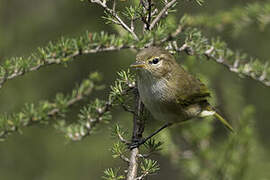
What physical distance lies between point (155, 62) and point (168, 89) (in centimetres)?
46

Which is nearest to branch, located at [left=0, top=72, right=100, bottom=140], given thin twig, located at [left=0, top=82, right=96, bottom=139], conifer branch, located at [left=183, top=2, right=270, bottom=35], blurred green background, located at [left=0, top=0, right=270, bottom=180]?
thin twig, located at [left=0, top=82, right=96, bottom=139]

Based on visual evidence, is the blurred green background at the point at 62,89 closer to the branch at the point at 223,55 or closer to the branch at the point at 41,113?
the branch at the point at 223,55

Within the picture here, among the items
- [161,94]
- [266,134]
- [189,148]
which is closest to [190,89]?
[161,94]

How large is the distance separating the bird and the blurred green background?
2.57 ft

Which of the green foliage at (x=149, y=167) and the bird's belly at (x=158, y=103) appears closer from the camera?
the green foliage at (x=149, y=167)

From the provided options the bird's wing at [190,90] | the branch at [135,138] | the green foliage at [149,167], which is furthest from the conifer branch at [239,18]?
the green foliage at [149,167]

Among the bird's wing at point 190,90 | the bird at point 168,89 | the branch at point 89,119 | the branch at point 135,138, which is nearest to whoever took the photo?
the branch at point 89,119

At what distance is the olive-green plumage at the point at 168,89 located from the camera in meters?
3.28

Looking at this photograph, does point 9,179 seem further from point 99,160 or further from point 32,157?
point 99,160

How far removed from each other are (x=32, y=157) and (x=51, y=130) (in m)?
0.58

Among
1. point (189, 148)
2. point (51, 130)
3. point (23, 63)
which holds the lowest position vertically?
point (51, 130)

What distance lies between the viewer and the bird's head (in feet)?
10.5

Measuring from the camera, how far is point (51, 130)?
619cm

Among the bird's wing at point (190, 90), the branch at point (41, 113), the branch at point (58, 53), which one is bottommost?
the bird's wing at point (190, 90)
